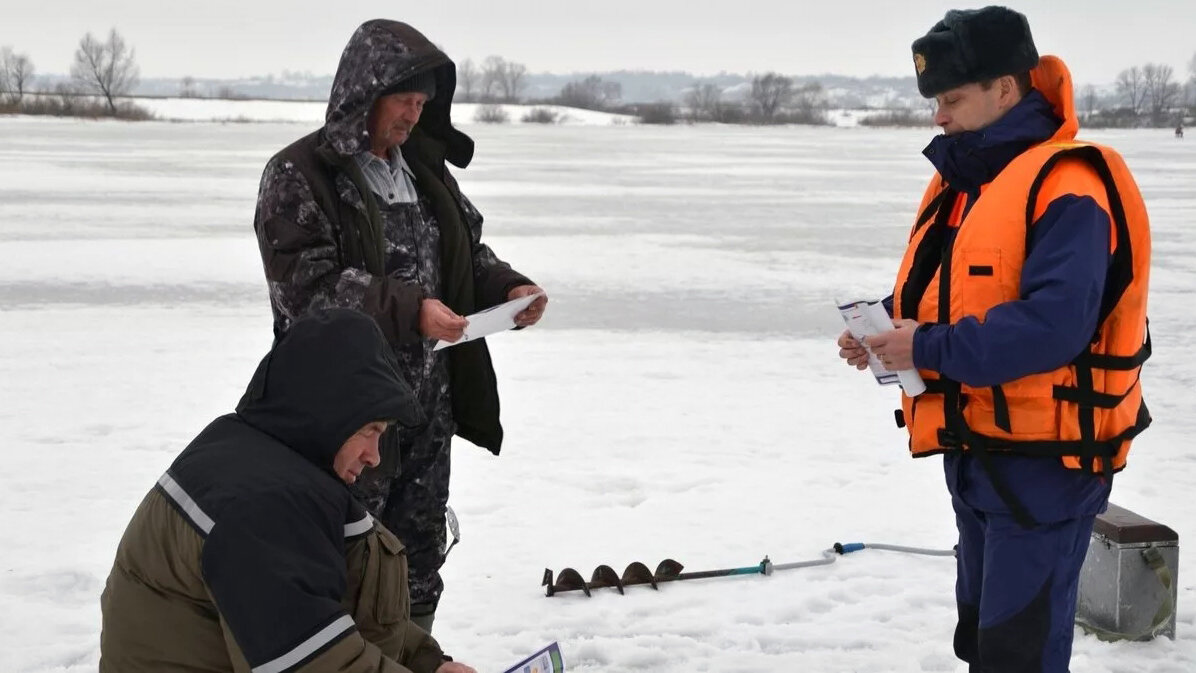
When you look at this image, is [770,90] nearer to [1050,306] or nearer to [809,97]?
[809,97]

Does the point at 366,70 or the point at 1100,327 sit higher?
the point at 366,70

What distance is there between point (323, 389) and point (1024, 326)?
1473mm

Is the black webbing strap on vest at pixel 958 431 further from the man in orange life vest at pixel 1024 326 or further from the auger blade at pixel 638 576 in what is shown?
the auger blade at pixel 638 576

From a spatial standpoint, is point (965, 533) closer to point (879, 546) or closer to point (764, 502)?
point (879, 546)

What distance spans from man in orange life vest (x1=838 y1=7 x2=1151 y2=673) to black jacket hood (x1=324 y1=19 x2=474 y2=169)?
1.29m

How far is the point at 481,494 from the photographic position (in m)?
5.68

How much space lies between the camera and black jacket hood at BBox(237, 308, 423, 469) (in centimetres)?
206

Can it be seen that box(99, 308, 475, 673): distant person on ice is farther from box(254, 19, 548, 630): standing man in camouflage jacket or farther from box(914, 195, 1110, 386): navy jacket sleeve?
box(914, 195, 1110, 386): navy jacket sleeve

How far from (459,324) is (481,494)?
104 inches

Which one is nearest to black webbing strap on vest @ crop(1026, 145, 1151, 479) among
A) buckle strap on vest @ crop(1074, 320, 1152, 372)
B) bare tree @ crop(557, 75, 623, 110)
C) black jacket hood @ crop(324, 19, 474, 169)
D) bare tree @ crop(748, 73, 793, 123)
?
buckle strap on vest @ crop(1074, 320, 1152, 372)

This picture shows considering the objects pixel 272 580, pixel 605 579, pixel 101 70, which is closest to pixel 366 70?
pixel 272 580

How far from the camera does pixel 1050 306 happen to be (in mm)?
2572

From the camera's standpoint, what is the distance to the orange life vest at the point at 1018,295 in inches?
104

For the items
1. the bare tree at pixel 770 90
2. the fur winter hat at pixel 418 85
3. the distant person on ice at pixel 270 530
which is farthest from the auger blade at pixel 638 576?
the bare tree at pixel 770 90
